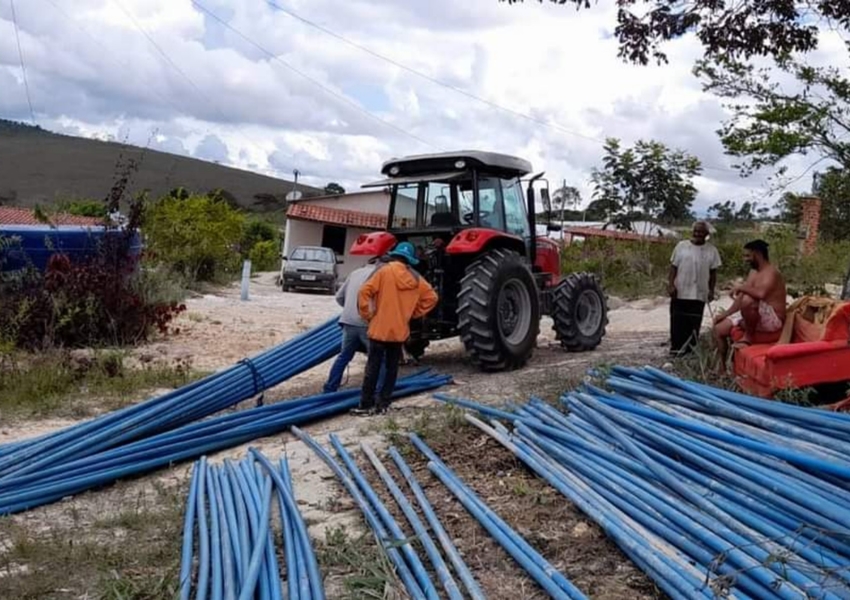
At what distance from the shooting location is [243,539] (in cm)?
391

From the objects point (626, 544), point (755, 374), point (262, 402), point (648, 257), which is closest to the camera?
point (626, 544)

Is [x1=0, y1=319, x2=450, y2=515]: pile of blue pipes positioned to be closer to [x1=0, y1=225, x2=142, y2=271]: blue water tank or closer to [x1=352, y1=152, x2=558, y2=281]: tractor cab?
[x1=352, y1=152, x2=558, y2=281]: tractor cab

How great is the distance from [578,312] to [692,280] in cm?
181

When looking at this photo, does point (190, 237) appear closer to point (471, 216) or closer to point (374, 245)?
point (374, 245)

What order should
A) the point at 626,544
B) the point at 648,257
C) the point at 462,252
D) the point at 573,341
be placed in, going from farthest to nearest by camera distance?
the point at 648,257 < the point at 573,341 < the point at 462,252 < the point at 626,544

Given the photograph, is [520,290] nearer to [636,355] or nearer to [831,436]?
[636,355]

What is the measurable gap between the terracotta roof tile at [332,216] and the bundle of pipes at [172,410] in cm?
2239

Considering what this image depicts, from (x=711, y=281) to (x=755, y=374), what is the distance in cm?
257

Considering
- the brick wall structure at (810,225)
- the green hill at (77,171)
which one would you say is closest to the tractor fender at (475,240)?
the brick wall structure at (810,225)

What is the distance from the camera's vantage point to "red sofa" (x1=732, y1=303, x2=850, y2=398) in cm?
562

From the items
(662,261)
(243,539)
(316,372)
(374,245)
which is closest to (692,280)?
(374,245)

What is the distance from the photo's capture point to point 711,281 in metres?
8.30

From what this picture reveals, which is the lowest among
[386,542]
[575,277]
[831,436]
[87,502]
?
[87,502]

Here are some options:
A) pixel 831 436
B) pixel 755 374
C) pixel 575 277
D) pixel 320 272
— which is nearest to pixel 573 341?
pixel 575 277
